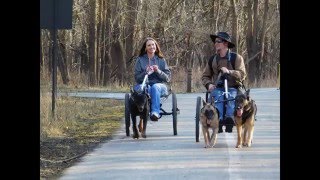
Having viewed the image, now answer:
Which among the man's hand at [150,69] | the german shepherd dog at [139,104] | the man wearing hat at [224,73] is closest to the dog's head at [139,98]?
the german shepherd dog at [139,104]

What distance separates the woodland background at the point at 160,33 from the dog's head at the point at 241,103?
22491mm

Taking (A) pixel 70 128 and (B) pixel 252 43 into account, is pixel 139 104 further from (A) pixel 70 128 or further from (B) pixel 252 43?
(B) pixel 252 43

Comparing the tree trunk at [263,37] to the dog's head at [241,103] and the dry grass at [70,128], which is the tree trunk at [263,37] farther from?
the dog's head at [241,103]

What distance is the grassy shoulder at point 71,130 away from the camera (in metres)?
8.64

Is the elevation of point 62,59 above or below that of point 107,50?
below

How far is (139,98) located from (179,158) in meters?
2.23

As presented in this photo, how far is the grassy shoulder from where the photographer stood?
28.3 ft

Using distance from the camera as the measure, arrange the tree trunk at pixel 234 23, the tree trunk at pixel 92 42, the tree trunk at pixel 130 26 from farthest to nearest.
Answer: the tree trunk at pixel 234 23
the tree trunk at pixel 130 26
the tree trunk at pixel 92 42

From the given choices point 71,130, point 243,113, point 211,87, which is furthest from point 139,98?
point 71,130

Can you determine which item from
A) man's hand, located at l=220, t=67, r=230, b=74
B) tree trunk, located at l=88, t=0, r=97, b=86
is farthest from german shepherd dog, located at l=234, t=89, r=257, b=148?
tree trunk, located at l=88, t=0, r=97, b=86

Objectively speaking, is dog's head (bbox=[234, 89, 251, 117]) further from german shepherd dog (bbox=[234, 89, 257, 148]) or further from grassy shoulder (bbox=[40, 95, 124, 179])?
grassy shoulder (bbox=[40, 95, 124, 179])

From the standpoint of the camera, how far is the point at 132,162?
8.41 m

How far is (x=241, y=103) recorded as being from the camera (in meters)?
9.42
